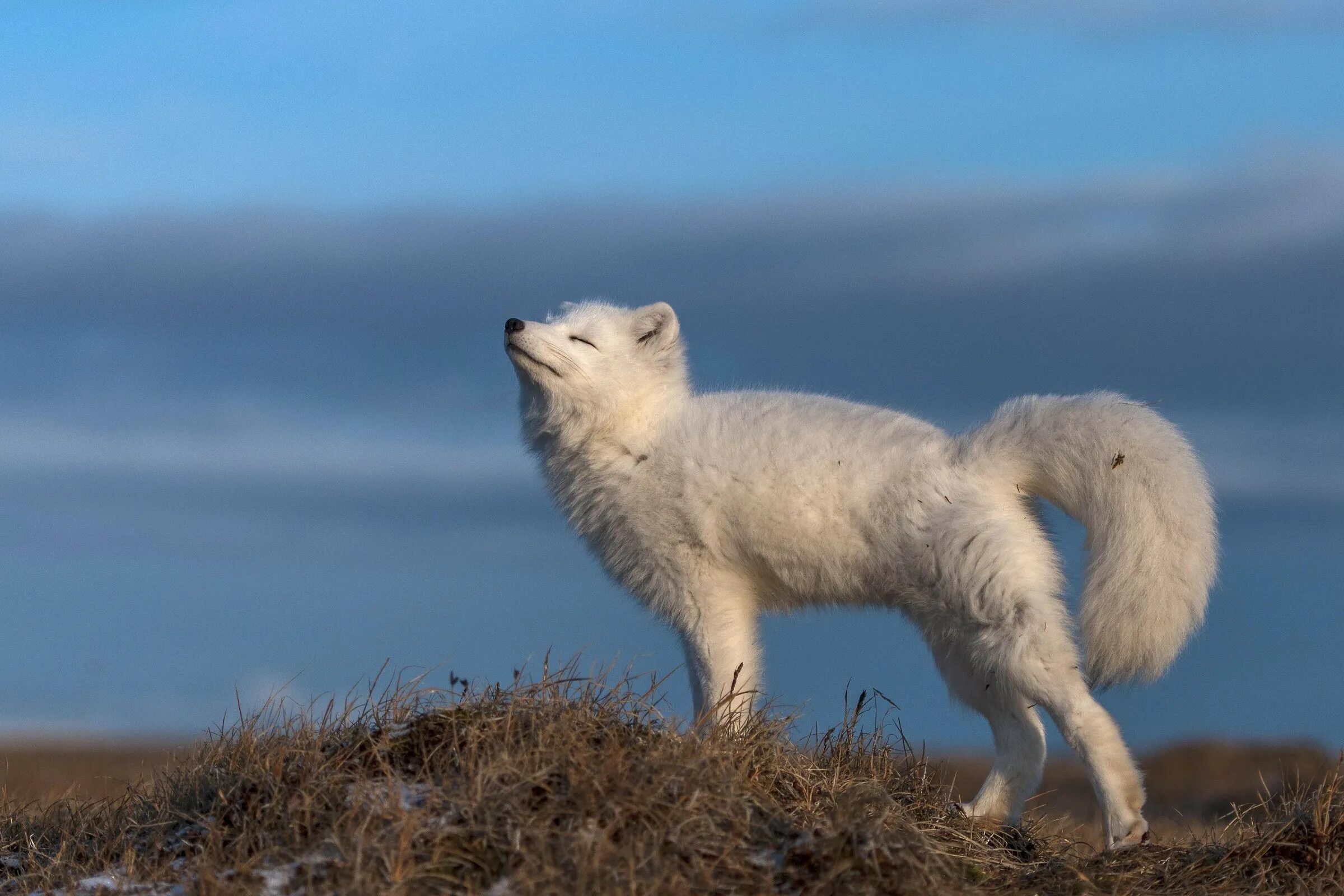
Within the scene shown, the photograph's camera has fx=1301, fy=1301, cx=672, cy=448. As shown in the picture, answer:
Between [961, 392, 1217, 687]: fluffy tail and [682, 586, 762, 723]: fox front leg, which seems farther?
[682, 586, 762, 723]: fox front leg

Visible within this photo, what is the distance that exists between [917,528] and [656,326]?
1.91 meters

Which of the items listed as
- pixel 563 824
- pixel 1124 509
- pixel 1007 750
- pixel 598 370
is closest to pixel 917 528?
pixel 1124 509

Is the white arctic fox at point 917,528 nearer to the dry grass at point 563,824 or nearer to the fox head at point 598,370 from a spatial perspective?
the fox head at point 598,370

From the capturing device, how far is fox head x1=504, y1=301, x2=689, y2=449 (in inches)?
259

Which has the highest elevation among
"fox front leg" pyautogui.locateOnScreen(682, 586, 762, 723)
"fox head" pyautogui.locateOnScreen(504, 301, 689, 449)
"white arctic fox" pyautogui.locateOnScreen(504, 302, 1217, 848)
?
"fox head" pyautogui.locateOnScreen(504, 301, 689, 449)

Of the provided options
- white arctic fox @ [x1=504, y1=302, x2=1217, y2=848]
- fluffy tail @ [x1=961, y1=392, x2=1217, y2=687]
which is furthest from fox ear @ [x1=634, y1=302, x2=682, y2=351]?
fluffy tail @ [x1=961, y1=392, x2=1217, y2=687]

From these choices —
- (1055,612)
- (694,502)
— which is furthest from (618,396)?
(1055,612)

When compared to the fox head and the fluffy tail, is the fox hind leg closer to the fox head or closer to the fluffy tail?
the fluffy tail

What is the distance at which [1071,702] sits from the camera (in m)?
5.38

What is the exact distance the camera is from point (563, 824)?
13.0 feet

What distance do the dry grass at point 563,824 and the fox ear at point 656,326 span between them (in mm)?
2389

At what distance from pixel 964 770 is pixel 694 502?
8.89 metres

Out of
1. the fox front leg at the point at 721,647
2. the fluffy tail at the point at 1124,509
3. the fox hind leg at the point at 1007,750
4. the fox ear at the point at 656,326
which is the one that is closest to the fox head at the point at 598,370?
the fox ear at the point at 656,326

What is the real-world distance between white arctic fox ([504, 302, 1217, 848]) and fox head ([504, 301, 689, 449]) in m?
0.01
